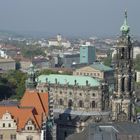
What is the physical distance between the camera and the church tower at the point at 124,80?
205ft

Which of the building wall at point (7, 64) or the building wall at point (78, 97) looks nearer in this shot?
the building wall at point (78, 97)

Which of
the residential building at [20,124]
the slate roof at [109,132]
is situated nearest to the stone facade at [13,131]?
the residential building at [20,124]

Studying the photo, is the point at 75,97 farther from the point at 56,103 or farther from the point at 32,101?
the point at 32,101

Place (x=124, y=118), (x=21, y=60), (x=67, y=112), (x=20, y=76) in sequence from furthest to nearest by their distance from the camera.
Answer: (x=21, y=60)
(x=20, y=76)
(x=67, y=112)
(x=124, y=118)

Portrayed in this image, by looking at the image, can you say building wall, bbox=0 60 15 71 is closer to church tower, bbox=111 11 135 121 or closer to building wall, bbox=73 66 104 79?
building wall, bbox=73 66 104 79

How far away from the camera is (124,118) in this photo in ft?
202

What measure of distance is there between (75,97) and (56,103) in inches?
93.7

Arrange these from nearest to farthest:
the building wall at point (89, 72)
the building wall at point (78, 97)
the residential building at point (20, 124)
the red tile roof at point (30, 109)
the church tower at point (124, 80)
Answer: the residential building at point (20, 124) < the red tile roof at point (30, 109) < the church tower at point (124, 80) < the building wall at point (78, 97) < the building wall at point (89, 72)

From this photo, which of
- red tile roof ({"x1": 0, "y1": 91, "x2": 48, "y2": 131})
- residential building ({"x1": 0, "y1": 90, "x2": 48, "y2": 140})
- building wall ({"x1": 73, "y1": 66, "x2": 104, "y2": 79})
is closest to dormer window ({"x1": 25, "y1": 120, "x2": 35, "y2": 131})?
residential building ({"x1": 0, "y1": 90, "x2": 48, "y2": 140})

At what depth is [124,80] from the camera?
62906 millimetres

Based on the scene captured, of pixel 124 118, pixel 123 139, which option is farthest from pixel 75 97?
pixel 123 139

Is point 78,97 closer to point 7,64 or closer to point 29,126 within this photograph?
point 29,126

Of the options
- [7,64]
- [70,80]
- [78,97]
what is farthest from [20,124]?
[7,64]

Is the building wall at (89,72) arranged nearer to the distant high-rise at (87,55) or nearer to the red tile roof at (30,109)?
the red tile roof at (30,109)
